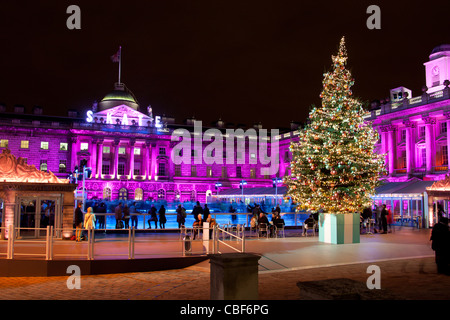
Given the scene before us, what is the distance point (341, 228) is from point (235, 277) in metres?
11.6

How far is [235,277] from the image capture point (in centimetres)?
608

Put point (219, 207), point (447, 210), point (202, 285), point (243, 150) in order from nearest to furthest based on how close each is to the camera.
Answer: point (202, 285), point (447, 210), point (219, 207), point (243, 150)

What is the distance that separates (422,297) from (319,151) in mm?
10235

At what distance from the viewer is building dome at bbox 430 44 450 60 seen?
5150 cm

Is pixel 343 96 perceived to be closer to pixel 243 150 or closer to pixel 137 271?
pixel 137 271

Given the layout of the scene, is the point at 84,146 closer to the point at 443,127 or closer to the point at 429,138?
the point at 429,138

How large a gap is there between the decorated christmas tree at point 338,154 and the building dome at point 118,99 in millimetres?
59903

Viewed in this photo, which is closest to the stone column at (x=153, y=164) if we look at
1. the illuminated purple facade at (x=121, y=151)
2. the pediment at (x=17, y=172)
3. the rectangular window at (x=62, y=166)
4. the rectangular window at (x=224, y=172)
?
the illuminated purple facade at (x=121, y=151)

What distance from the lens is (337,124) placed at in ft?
56.5

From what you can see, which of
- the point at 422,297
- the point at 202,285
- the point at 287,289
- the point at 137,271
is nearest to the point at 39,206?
the point at 137,271

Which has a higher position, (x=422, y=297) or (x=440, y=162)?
(x=440, y=162)

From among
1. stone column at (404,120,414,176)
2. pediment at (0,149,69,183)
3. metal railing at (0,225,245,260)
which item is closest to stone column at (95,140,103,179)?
stone column at (404,120,414,176)

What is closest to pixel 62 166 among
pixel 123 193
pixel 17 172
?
pixel 123 193
